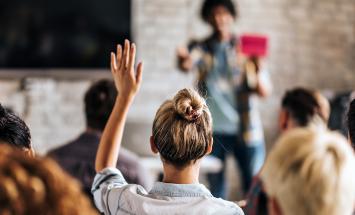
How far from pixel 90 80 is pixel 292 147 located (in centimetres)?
392

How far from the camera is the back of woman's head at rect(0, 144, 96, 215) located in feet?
2.60

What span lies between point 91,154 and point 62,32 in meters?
2.59

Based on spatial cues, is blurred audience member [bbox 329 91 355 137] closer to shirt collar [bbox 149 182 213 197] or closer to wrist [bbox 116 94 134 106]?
wrist [bbox 116 94 134 106]

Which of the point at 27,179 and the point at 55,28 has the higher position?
the point at 27,179

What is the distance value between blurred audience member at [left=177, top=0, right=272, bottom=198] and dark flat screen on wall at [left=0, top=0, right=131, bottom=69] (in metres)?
1.24

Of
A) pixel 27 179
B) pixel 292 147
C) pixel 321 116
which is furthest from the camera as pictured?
pixel 321 116

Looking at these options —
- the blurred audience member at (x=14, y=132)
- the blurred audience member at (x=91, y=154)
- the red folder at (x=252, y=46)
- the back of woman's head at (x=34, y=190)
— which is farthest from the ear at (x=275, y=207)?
the red folder at (x=252, y=46)

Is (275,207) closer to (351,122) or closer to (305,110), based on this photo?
(351,122)

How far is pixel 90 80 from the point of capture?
4.86 metres

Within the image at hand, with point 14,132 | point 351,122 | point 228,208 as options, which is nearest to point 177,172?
point 228,208

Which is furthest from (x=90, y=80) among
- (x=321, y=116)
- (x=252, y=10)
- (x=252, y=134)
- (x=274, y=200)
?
(x=274, y=200)

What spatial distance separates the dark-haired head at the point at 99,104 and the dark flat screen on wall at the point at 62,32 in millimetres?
2238

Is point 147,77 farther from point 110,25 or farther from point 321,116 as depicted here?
point 321,116

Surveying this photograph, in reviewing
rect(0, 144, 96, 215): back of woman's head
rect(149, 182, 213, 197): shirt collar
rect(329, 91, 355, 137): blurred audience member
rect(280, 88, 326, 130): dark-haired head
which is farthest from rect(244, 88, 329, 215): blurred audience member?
rect(329, 91, 355, 137): blurred audience member
